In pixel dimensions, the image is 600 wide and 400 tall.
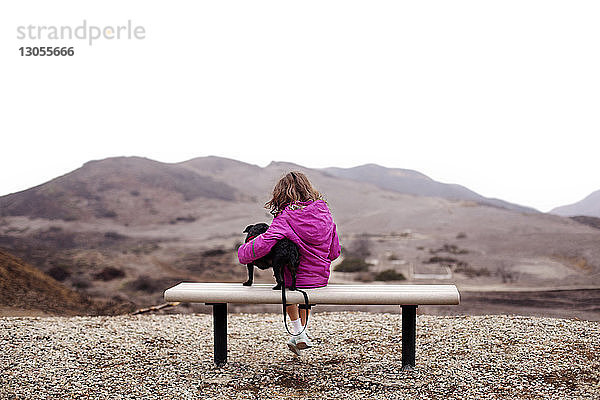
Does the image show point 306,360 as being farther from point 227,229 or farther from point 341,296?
point 227,229

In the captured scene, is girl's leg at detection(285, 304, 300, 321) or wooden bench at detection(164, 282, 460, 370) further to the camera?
girl's leg at detection(285, 304, 300, 321)

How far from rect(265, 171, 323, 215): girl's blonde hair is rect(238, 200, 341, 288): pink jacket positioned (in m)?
0.05

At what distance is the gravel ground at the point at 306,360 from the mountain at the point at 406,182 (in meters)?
20.8

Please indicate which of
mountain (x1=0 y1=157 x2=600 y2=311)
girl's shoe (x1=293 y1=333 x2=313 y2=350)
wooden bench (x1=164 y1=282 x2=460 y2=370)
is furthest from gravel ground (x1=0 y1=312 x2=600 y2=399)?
mountain (x1=0 y1=157 x2=600 y2=311)

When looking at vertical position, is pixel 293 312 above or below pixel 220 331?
above

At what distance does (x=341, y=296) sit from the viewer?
13.6ft

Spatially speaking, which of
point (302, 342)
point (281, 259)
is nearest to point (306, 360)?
point (302, 342)

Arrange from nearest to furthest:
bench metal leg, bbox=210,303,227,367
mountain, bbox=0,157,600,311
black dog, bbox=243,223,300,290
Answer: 1. black dog, bbox=243,223,300,290
2. bench metal leg, bbox=210,303,227,367
3. mountain, bbox=0,157,600,311

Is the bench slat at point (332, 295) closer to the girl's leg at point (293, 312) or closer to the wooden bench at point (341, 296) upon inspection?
the wooden bench at point (341, 296)

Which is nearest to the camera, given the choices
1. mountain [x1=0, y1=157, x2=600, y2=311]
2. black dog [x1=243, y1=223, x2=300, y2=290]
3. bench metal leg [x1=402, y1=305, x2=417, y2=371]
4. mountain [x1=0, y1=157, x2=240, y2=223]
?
black dog [x1=243, y1=223, x2=300, y2=290]

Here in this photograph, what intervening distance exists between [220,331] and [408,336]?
4.65 ft

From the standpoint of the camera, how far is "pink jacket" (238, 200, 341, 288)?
428cm

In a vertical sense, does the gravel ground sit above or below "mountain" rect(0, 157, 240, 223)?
below

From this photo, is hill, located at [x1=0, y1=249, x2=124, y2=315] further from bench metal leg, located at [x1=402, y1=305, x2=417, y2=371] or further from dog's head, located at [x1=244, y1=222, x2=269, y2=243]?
bench metal leg, located at [x1=402, y1=305, x2=417, y2=371]
